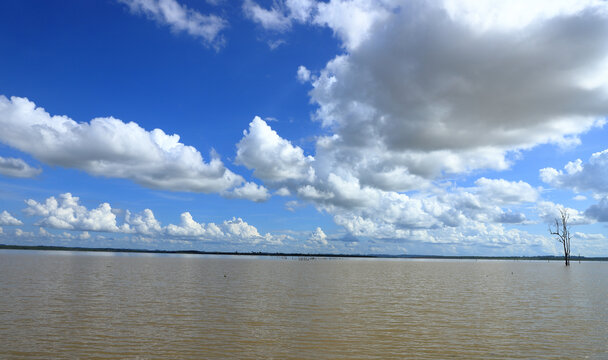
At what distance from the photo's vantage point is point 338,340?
21812mm

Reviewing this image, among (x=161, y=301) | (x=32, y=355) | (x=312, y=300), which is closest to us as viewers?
(x=32, y=355)

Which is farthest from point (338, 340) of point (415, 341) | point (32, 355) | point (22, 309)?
point (22, 309)

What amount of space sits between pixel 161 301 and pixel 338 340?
2020 centimetres

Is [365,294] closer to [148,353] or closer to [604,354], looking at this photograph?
[604,354]

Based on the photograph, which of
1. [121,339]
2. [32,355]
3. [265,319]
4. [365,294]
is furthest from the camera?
[365,294]

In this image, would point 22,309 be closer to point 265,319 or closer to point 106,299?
point 106,299

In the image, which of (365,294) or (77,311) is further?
(365,294)

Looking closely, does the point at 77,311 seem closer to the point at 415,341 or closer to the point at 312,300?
the point at 312,300

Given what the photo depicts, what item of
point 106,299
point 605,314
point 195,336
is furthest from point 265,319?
point 605,314

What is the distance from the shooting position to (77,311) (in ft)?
95.2

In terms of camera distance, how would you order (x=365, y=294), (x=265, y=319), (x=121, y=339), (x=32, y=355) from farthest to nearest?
(x=365, y=294) < (x=265, y=319) < (x=121, y=339) < (x=32, y=355)

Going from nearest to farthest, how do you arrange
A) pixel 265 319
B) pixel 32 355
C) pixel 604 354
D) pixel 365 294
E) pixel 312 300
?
pixel 32 355
pixel 604 354
pixel 265 319
pixel 312 300
pixel 365 294

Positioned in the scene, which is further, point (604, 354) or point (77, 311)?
point (77, 311)

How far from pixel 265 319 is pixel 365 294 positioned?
61.0 feet
